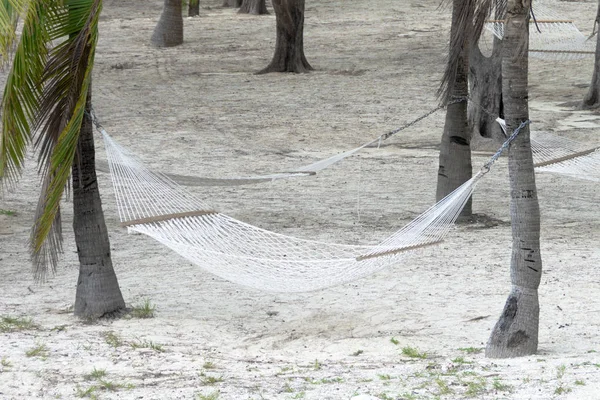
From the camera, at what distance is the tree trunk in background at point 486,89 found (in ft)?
37.3

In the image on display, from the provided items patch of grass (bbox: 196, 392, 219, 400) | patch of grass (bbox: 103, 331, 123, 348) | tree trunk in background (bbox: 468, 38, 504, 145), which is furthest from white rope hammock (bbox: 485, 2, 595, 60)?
patch of grass (bbox: 196, 392, 219, 400)

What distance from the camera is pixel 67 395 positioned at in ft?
13.5

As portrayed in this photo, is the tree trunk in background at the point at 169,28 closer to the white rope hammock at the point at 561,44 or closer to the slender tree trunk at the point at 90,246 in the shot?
the white rope hammock at the point at 561,44

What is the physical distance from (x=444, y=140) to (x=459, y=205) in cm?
289

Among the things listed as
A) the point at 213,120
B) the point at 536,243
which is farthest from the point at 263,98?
the point at 536,243

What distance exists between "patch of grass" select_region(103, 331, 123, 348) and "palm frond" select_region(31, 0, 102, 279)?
577 mm

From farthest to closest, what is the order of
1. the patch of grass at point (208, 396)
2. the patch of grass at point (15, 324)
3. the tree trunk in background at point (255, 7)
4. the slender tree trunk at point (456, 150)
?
the tree trunk in background at point (255, 7) → the slender tree trunk at point (456, 150) → the patch of grass at point (15, 324) → the patch of grass at point (208, 396)

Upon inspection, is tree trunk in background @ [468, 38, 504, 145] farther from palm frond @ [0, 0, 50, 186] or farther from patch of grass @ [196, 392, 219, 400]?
patch of grass @ [196, 392, 219, 400]

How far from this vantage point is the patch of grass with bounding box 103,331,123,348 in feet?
16.2

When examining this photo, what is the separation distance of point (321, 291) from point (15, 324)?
1.93 metres

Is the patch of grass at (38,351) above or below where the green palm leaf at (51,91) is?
below

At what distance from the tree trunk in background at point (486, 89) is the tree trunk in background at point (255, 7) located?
38.6 ft

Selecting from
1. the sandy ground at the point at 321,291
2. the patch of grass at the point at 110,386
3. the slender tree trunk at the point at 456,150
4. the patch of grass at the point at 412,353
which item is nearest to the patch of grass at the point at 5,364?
the sandy ground at the point at 321,291

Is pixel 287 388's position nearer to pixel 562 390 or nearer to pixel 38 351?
pixel 562 390
